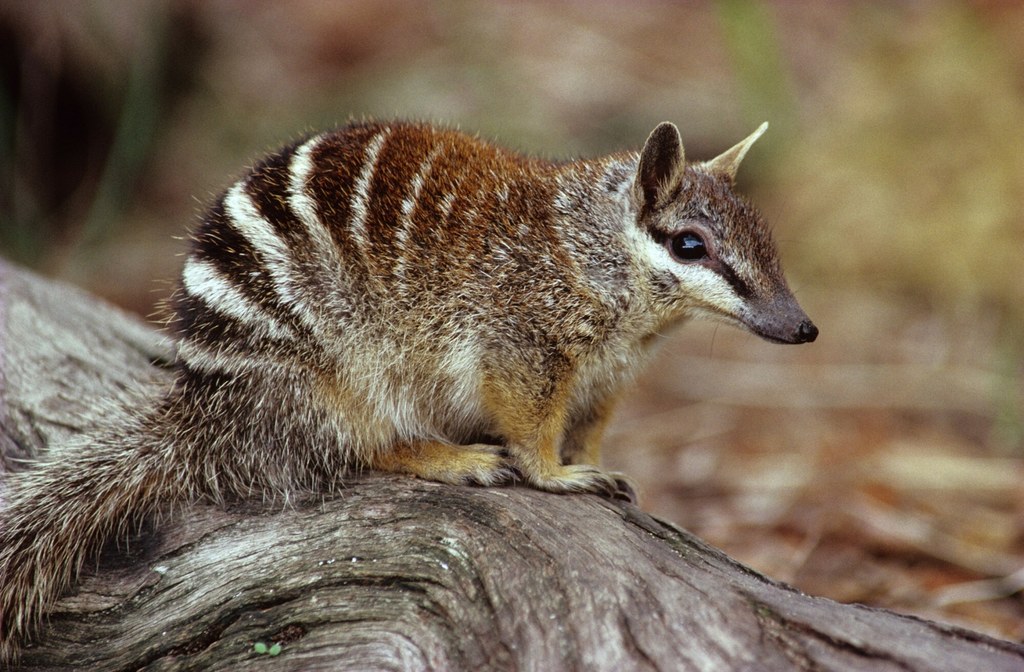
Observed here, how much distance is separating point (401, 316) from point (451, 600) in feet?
3.58

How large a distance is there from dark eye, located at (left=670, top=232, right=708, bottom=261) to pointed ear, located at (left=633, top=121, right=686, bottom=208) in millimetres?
152

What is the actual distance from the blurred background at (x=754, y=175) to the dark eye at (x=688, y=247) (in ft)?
2.46

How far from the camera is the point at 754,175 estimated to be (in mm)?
9805

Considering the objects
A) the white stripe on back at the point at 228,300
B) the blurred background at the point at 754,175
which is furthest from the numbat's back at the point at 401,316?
the blurred background at the point at 754,175

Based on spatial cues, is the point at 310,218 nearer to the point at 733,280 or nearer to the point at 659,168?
the point at 659,168

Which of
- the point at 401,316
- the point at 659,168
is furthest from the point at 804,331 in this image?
the point at 401,316

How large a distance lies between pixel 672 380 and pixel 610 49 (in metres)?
5.31

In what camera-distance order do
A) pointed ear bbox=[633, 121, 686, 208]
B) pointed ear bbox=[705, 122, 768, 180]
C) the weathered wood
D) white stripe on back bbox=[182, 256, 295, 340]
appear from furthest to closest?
pointed ear bbox=[705, 122, 768, 180]
pointed ear bbox=[633, 121, 686, 208]
white stripe on back bbox=[182, 256, 295, 340]
the weathered wood

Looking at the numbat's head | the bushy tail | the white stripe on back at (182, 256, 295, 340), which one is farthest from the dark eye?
the bushy tail

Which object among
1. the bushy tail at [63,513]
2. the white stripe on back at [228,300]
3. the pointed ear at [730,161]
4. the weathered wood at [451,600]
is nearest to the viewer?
the weathered wood at [451,600]

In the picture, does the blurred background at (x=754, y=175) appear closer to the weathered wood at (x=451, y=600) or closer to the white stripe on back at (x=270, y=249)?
the white stripe on back at (x=270, y=249)

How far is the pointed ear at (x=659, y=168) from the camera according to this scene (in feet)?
12.2

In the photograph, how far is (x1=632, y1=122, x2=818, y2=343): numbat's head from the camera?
3.67m

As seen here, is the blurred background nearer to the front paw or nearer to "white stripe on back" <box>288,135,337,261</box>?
"white stripe on back" <box>288,135,337,261</box>
